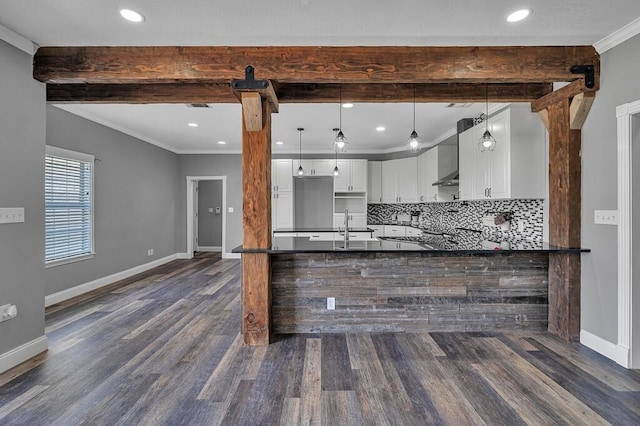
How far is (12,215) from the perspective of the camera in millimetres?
2553

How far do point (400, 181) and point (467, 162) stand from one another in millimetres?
2216

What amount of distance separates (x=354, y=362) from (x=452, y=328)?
122 centimetres

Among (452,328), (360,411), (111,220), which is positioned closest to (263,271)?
(360,411)

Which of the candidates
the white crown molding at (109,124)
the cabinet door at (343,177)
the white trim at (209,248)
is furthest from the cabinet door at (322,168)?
the white trim at (209,248)

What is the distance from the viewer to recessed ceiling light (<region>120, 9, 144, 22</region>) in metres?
2.24

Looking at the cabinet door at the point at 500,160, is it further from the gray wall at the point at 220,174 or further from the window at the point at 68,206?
the window at the point at 68,206

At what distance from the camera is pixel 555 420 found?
1883 millimetres

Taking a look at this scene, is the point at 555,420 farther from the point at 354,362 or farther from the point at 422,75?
the point at 422,75

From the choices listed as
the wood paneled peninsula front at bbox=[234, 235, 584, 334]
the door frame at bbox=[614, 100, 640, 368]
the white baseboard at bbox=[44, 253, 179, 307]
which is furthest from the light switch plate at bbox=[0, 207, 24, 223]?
the door frame at bbox=[614, 100, 640, 368]

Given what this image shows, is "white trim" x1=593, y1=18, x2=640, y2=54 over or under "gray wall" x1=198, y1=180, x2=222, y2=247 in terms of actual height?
over

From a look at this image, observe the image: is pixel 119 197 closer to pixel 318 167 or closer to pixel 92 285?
pixel 92 285

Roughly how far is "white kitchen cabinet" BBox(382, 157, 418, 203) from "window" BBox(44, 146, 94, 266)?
5.29m

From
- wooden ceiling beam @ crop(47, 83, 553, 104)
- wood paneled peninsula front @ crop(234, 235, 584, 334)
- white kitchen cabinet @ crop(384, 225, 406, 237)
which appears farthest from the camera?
white kitchen cabinet @ crop(384, 225, 406, 237)

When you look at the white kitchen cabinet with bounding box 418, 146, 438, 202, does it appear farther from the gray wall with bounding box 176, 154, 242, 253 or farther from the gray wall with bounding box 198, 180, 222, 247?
the gray wall with bounding box 198, 180, 222, 247
